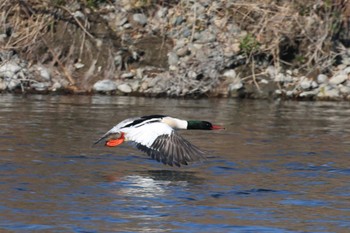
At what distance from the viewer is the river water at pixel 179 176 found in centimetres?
833

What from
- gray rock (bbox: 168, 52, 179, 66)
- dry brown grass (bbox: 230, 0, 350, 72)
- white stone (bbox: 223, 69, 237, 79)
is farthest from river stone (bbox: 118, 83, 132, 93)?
dry brown grass (bbox: 230, 0, 350, 72)

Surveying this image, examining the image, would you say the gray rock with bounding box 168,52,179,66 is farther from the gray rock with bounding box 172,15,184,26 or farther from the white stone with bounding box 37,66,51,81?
the white stone with bounding box 37,66,51,81

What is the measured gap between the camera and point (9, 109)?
53.8 feet

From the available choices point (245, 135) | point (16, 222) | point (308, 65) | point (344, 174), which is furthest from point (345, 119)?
point (16, 222)

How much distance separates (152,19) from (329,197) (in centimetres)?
1242

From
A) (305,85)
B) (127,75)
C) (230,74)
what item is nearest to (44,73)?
(127,75)

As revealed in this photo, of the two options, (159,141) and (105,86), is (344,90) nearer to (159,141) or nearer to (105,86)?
(105,86)

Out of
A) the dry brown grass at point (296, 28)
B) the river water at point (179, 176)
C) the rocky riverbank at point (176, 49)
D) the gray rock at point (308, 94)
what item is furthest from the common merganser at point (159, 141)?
the dry brown grass at point (296, 28)

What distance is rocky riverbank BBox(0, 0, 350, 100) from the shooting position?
64.2ft

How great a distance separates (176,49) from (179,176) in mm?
10066

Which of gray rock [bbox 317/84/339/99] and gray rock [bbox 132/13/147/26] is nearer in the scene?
gray rock [bbox 317/84/339/99]

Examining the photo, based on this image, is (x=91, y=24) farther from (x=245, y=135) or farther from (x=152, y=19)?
(x=245, y=135)

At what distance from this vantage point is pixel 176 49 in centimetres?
A: 2059

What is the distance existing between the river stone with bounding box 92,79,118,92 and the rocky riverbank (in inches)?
0.7
